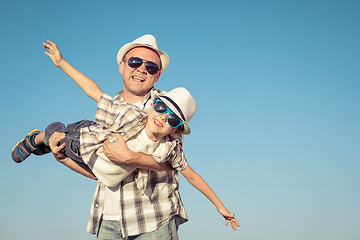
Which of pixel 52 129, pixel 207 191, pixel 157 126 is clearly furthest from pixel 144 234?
pixel 52 129

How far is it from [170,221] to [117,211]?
698 millimetres

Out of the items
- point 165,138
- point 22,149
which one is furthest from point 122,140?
point 22,149

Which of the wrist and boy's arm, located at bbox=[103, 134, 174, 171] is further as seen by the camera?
the wrist

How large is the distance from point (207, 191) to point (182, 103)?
1.25 meters

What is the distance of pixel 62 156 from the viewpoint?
5.47 meters

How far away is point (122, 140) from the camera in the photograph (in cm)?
457

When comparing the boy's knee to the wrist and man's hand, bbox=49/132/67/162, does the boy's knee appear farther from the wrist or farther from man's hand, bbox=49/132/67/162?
the wrist

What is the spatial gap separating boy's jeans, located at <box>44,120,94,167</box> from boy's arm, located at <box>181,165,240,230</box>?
1379 millimetres

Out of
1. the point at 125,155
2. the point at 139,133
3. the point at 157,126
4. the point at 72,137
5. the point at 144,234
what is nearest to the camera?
the point at 125,155

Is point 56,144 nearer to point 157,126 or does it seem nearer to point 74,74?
point 74,74

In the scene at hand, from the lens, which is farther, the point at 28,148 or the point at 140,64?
the point at 28,148

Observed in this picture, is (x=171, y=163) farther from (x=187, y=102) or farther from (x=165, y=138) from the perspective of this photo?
(x=187, y=102)

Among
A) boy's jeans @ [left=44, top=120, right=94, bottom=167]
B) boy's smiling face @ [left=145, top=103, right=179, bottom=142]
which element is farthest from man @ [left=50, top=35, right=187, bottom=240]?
boy's smiling face @ [left=145, top=103, right=179, bottom=142]

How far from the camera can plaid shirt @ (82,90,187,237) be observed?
189 inches
